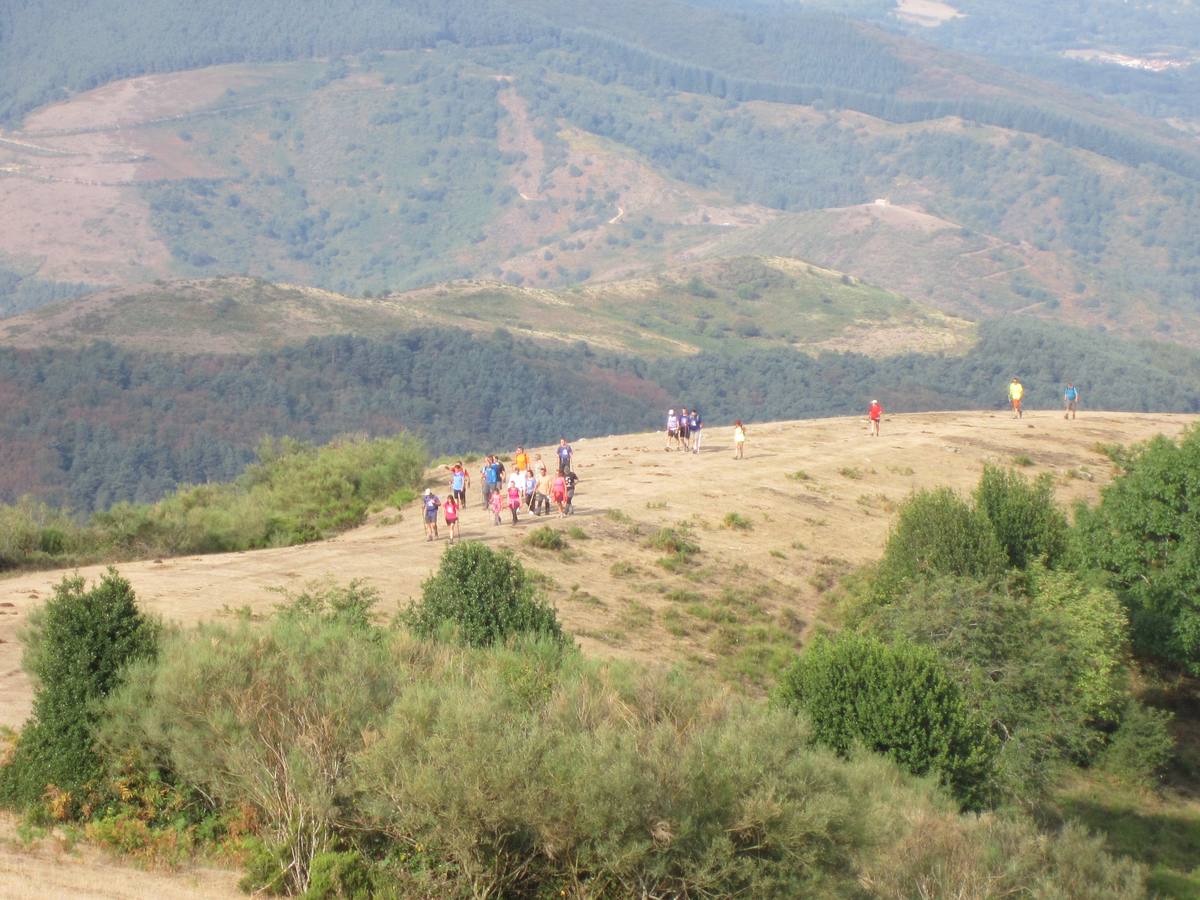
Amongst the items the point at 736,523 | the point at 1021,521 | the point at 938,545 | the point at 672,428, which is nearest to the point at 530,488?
the point at 736,523

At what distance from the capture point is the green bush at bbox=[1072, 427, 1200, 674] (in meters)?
36.6

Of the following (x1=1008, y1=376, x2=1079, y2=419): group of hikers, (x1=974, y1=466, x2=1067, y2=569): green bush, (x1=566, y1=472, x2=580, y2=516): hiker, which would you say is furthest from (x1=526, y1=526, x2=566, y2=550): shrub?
(x1=1008, y1=376, x2=1079, y2=419): group of hikers

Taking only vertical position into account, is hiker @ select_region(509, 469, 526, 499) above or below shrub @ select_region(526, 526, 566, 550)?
above

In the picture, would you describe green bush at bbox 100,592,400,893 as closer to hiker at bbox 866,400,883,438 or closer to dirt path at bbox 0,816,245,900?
dirt path at bbox 0,816,245,900

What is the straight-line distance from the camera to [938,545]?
35.7 metres

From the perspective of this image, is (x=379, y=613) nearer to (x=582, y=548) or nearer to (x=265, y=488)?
(x=582, y=548)

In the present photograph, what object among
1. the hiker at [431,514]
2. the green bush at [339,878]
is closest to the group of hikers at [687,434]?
the hiker at [431,514]

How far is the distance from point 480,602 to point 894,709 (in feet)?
20.7

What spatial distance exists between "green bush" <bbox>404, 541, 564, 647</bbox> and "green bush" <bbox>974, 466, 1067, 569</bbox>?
1616 centimetres

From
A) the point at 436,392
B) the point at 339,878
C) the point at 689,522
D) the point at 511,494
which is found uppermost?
the point at 511,494

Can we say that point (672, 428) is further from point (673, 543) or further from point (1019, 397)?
point (1019, 397)

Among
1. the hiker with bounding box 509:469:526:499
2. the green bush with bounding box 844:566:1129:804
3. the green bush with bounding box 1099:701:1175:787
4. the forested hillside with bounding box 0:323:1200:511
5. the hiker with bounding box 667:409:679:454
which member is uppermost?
the hiker with bounding box 509:469:526:499

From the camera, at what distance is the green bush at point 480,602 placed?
83.0ft

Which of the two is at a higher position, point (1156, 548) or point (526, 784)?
point (526, 784)
